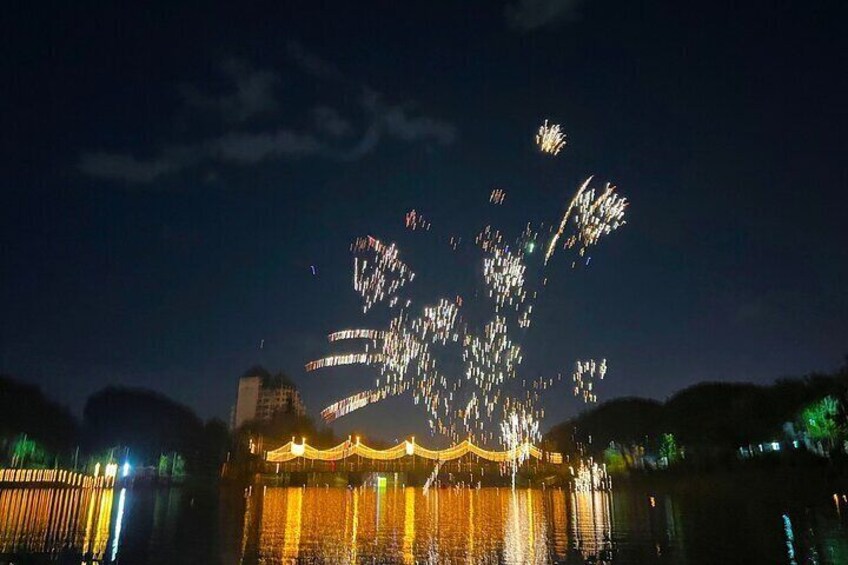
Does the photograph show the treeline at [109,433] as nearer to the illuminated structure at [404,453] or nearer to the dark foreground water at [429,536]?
the illuminated structure at [404,453]

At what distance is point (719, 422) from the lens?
9831 cm

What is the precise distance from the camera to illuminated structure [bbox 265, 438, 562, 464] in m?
160

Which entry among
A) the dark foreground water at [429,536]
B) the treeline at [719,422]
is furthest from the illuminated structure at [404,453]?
the dark foreground water at [429,536]

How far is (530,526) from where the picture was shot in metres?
43.3

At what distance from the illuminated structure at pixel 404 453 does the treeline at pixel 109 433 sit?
1446cm

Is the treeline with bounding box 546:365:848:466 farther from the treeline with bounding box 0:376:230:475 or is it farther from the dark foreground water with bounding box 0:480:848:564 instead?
the treeline with bounding box 0:376:230:475

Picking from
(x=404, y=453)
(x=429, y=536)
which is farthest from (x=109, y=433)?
(x=429, y=536)

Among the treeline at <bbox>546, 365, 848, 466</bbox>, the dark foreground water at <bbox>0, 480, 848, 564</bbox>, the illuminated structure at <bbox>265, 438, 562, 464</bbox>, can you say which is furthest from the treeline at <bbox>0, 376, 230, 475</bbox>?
the treeline at <bbox>546, 365, 848, 466</bbox>

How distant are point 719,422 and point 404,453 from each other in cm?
8333

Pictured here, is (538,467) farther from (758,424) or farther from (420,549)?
(420,549)

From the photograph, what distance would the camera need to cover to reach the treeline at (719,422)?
74.3m

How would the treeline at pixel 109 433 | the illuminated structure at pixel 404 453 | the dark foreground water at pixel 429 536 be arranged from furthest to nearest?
the illuminated structure at pixel 404 453
the treeline at pixel 109 433
the dark foreground water at pixel 429 536

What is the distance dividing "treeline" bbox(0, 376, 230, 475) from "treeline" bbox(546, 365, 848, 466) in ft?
272

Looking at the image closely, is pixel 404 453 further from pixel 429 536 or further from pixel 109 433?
pixel 429 536
